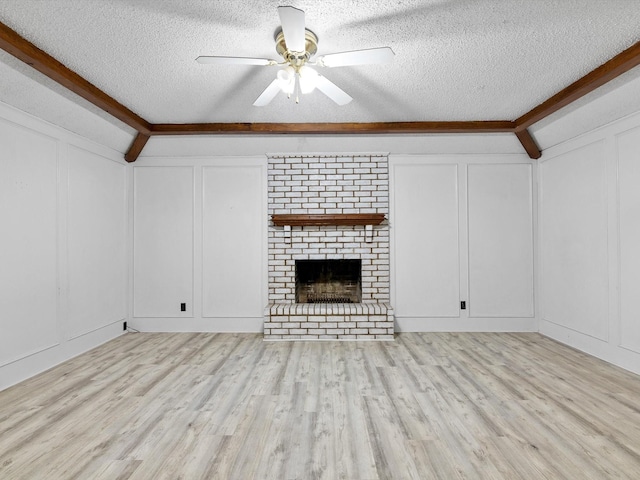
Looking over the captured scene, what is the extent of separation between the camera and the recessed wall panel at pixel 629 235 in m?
2.96

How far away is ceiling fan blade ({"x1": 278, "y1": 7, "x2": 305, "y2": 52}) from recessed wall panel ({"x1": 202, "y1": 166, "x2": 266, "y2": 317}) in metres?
2.59

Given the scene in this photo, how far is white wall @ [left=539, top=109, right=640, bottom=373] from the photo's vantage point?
3.02 m

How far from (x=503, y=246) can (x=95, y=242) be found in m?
4.88

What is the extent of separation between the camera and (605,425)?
206 centimetres

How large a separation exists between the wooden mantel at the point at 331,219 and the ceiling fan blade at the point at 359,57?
7.24 ft

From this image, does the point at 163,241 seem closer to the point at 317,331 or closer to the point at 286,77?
the point at 317,331

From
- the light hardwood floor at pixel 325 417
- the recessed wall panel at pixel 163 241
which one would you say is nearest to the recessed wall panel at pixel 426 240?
the light hardwood floor at pixel 325 417

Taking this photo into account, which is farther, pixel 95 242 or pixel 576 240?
pixel 95 242

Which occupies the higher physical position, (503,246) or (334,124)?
(334,124)

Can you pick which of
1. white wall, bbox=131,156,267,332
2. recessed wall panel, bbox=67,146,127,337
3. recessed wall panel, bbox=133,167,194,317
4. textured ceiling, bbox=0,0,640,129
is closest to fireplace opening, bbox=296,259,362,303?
white wall, bbox=131,156,267,332

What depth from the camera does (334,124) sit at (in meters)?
3.83

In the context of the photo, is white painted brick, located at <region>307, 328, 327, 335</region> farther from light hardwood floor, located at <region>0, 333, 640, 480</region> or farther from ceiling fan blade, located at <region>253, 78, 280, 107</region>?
ceiling fan blade, located at <region>253, 78, 280, 107</region>

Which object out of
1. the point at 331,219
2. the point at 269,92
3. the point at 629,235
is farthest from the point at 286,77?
the point at 629,235

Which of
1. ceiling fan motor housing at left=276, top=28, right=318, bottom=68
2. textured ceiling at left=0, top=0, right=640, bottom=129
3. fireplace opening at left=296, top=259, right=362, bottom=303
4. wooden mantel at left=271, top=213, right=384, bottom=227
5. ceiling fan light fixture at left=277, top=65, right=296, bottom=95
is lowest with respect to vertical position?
fireplace opening at left=296, top=259, right=362, bottom=303
